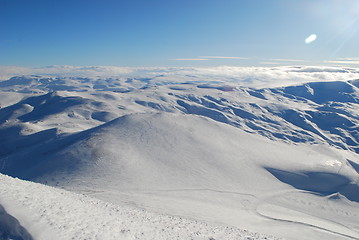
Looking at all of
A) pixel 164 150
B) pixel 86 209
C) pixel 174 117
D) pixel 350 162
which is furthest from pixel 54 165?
pixel 350 162

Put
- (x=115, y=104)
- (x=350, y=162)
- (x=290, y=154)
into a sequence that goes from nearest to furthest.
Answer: (x=290, y=154) < (x=350, y=162) < (x=115, y=104)

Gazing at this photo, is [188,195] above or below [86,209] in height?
below

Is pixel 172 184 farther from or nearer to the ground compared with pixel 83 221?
nearer to the ground

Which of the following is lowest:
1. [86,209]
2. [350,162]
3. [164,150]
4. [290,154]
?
[350,162]

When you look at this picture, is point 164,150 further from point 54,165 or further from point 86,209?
point 86,209

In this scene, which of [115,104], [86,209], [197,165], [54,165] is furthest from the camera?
[115,104]

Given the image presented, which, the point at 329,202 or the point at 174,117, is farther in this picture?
the point at 174,117

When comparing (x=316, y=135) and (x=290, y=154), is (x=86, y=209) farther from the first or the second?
(x=316, y=135)

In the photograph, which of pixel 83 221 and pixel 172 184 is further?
pixel 172 184
